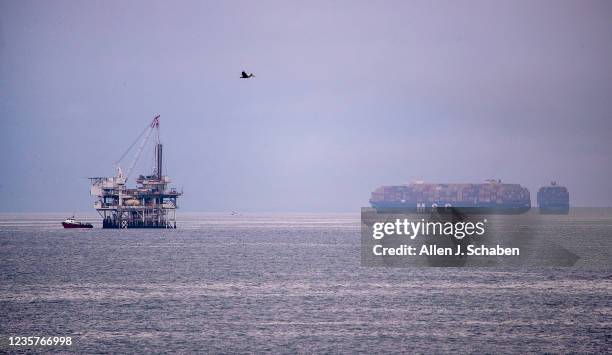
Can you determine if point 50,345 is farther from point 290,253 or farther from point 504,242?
point 504,242

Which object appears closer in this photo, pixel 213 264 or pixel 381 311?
pixel 381 311

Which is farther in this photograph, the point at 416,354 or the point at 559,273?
the point at 559,273

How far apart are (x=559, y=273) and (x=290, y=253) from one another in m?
48.1

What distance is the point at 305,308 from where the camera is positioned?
2270 inches

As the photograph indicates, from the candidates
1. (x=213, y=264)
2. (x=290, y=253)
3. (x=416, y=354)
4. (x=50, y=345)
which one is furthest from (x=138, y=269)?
(x=416, y=354)

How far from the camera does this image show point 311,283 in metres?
76.9

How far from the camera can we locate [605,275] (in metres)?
87.9

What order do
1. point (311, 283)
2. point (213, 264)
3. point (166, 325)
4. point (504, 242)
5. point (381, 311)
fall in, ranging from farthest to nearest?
point (504, 242) → point (213, 264) → point (311, 283) → point (381, 311) → point (166, 325)

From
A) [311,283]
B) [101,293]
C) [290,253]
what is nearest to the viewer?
[101,293]

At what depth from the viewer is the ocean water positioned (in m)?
43.8

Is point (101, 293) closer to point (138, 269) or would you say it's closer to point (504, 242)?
point (138, 269)

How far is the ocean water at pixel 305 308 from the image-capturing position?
144 ft

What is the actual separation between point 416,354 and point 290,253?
88.0 m

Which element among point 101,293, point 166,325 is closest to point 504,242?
point 101,293
